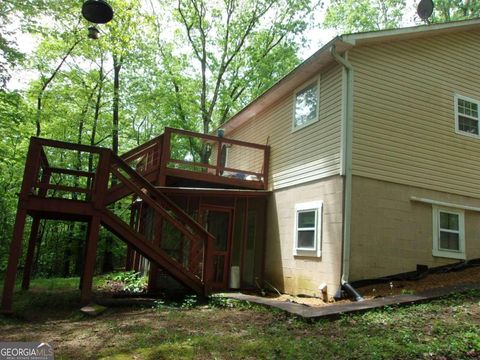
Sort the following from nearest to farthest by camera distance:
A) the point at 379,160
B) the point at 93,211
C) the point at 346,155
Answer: the point at 93,211
the point at 346,155
the point at 379,160

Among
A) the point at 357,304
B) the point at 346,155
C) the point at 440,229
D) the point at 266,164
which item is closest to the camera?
the point at 357,304

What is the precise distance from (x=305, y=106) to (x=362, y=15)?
18.6 metres

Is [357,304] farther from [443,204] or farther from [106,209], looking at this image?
[106,209]

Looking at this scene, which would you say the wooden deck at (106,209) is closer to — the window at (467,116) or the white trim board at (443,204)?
the white trim board at (443,204)

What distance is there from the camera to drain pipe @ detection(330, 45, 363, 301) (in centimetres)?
843

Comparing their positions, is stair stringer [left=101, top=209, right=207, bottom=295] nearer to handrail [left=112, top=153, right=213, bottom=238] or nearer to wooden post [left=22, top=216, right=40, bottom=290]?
handrail [left=112, top=153, right=213, bottom=238]

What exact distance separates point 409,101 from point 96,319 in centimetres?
851

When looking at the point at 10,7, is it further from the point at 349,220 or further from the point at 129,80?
the point at 349,220

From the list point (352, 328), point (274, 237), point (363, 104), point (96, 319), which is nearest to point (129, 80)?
point (274, 237)

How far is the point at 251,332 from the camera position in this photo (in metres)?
5.34

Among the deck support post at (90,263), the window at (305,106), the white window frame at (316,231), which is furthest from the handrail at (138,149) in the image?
the white window frame at (316,231)

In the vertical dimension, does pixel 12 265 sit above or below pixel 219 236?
below

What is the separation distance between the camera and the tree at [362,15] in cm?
2619

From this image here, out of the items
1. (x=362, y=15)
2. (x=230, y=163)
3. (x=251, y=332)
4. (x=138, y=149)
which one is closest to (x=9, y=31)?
(x=138, y=149)
